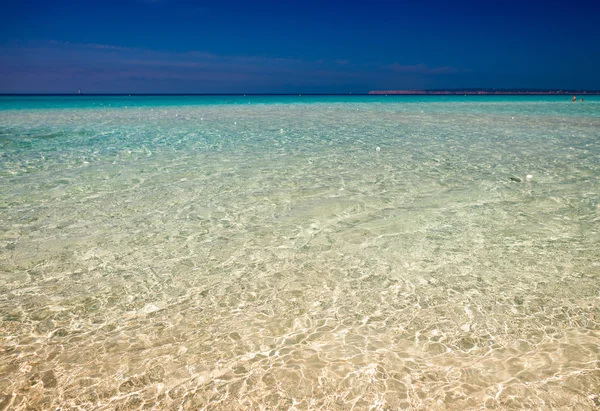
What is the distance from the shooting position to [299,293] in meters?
3.74

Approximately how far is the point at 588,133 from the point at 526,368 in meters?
17.8

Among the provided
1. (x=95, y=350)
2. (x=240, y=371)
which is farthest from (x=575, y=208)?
(x=95, y=350)

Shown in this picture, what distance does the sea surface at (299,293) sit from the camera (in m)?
2.56

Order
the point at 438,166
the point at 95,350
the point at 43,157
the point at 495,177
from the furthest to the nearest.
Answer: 1. the point at 43,157
2. the point at 438,166
3. the point at 495,177
4. the point at 95,350

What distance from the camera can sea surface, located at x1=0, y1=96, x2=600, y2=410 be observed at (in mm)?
2561

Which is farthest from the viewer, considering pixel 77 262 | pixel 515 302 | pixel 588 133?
pixel 588 133

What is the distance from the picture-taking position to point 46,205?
20.5ft

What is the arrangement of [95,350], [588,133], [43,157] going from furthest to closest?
[588,133], [43,157], [95,350]

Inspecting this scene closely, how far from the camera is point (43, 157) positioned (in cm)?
1034

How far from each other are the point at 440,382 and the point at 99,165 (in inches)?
369

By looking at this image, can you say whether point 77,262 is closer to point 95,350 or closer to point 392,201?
point 95,350

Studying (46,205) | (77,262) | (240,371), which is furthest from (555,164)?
(46,205)

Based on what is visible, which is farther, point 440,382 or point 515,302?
point 515,302

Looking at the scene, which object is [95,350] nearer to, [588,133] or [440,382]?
[440,382]
